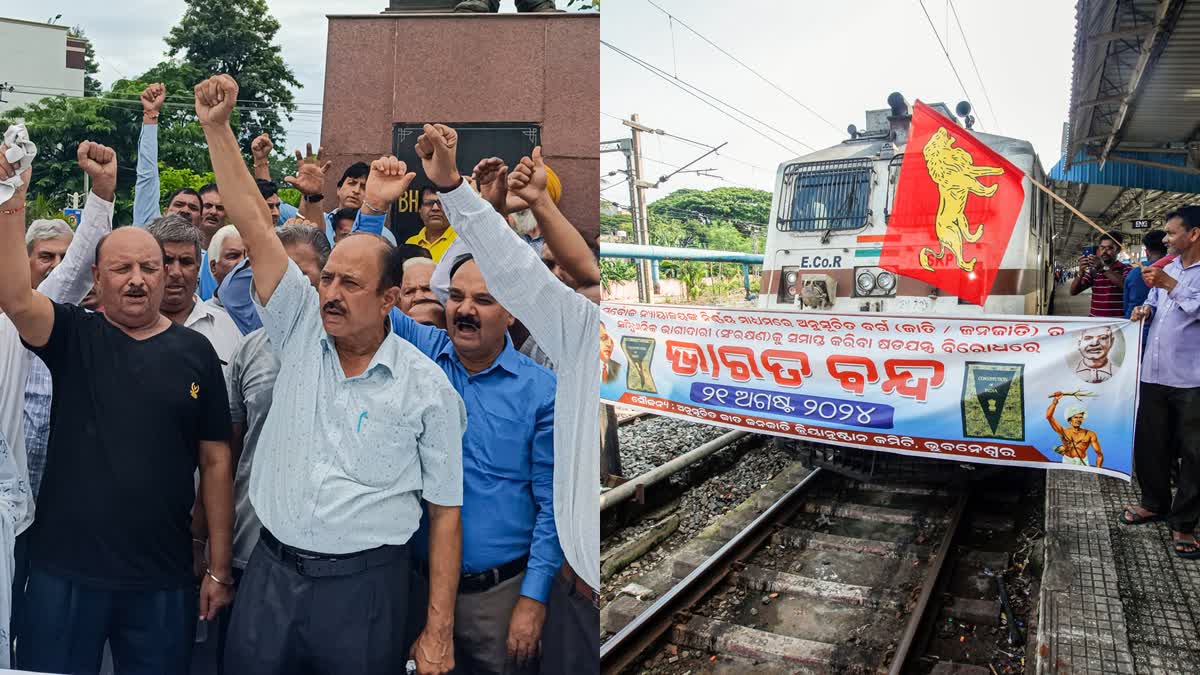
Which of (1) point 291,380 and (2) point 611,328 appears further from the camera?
(2) point 611,328

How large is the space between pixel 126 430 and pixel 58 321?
12.9 inches

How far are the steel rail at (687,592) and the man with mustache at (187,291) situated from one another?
232cm

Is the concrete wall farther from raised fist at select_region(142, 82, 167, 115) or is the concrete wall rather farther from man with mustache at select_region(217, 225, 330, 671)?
man with mustache at select_region(217, 225, 330, 671)

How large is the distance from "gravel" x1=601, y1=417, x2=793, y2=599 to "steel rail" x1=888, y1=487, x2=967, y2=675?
1609mm

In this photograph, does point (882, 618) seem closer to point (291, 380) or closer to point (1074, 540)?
point (1074, 540)

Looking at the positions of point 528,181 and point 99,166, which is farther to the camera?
point 99,166

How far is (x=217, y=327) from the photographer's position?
2592mm

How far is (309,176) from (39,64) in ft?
3.10

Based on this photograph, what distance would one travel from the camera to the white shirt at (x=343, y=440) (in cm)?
221

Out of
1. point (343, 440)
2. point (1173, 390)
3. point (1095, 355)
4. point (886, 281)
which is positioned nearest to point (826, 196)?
point (886, 281)

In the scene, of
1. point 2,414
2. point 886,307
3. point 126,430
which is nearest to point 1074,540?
point 886,307

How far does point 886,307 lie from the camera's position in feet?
20.6

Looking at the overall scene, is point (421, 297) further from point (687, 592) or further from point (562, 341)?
point (687, 592)

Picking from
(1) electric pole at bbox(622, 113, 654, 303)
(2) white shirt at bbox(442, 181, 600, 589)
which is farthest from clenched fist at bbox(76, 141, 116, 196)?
(1) electric pole at bbox(622, 113, 654, 303)
